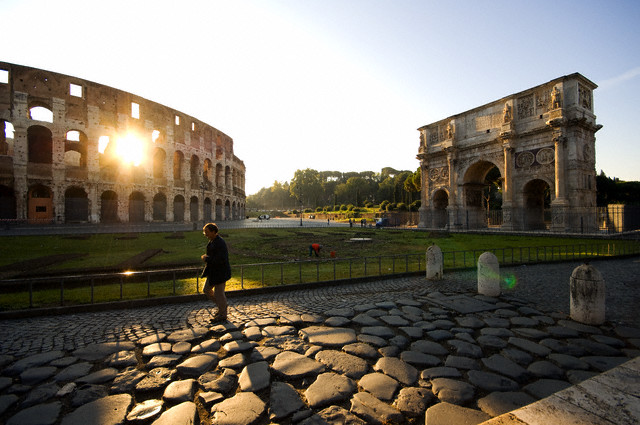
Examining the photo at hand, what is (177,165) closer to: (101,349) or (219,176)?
(219,176)

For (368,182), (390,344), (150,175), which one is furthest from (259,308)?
(368,182)

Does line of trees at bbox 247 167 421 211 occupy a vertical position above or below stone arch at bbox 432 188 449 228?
above

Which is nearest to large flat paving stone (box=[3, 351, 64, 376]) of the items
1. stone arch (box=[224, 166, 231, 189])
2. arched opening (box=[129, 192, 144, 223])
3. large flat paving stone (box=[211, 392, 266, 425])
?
large flat paving stone (box=[211, 392, 266, 425])

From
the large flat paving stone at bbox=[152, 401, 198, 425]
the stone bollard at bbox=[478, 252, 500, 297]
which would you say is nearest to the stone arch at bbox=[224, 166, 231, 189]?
the stone bollard at bbox=[478, 252, 500, 297]

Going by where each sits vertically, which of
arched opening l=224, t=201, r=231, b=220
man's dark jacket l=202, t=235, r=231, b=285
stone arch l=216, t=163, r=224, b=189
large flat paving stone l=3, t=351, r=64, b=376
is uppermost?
stone arch l=216, t=163, r=224, b=189

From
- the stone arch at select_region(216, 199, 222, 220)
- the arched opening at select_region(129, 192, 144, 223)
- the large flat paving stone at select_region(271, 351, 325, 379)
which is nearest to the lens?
the large flat paving stone at select_region(271, 351, 325, 379)

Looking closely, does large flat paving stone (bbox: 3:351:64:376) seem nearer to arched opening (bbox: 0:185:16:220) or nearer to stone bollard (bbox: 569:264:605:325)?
stone bollard (bbox: 569:264:605:325)

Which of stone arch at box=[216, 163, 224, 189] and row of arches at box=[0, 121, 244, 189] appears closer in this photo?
row of arches at box=[0, 121, 244, 189]

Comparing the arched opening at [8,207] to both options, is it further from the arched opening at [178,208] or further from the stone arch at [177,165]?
the stone arch at [177,165]

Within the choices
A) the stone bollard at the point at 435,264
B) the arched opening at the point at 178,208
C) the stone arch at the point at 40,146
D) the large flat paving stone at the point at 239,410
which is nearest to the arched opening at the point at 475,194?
the stone bollard at the point at 435,264

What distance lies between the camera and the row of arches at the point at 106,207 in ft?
85.8

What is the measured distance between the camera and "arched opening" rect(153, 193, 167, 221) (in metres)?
33.4

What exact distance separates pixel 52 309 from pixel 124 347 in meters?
2.51

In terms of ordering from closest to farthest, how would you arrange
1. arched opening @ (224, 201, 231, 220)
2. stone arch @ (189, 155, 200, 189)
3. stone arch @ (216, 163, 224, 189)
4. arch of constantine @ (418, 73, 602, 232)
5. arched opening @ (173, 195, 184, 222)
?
arch of constantine @ (418, 73, 602, 232) < arched opening @ (173, 195, 184, 222) < stone arch @ (189, 155, 200, 189) < stone arch @ (216, 163, 224, 189) < arched opening @ (224, 201, 231, 220)
